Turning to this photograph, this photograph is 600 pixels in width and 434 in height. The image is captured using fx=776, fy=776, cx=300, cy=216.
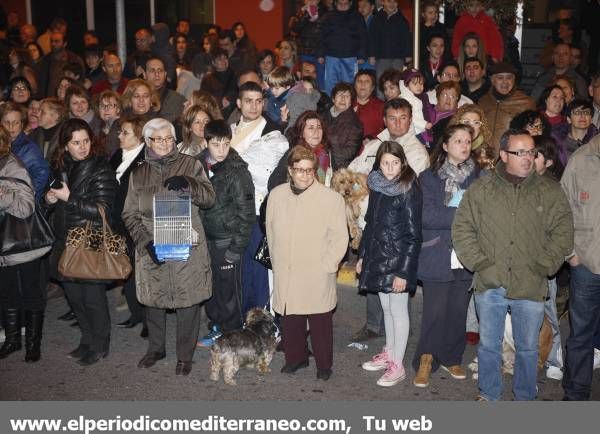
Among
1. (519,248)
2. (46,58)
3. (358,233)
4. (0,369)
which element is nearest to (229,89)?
(46,58)

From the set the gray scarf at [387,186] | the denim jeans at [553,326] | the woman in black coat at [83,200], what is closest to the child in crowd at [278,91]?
the woman in black coat at [83,200]

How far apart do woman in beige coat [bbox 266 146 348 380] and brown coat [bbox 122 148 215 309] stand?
0.60 metres

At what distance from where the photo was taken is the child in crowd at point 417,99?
29.4 feet

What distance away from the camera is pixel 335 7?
12.5 meters

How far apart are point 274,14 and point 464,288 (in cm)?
1653

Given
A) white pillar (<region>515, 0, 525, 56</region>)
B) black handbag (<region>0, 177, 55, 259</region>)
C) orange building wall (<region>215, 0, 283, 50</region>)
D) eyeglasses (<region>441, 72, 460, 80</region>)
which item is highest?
orange building wall (<region>215, 0, 283, 50</region>)

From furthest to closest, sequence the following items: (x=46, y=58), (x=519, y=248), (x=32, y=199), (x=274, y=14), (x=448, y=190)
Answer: (x=274, y=14), (x=46, y=58), (x=32, y=199), (x=448, y=190), (x=519, y=248)

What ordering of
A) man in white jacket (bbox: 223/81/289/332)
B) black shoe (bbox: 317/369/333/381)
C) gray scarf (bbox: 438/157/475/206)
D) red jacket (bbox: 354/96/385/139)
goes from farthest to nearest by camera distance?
red jacket (bbox: 354/96/385/139), man in white jacket (bbox: 223/81/289/332), black shoe (bbox: 317/369/333/381), gray scarf (bbox: 438/157/475/206)

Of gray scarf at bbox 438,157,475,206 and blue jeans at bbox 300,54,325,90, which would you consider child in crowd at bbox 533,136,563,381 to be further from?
blue jeans at bbox 300,54,325,90

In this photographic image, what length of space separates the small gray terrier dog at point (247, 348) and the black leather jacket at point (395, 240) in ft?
3.20

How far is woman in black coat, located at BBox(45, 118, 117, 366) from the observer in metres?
6.82

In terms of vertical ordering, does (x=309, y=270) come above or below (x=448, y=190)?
below

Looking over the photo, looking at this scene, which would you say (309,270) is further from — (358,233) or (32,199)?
(32,199)

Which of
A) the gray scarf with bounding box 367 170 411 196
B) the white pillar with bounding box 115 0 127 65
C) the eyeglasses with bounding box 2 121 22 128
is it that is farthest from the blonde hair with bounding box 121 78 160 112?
the white pillar with bounding box 115 0 127 65
